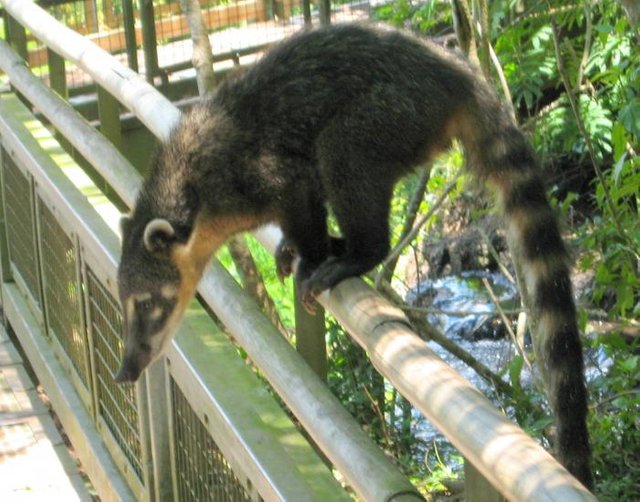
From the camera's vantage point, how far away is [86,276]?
143 inches

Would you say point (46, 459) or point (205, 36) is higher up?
point (205, 36)

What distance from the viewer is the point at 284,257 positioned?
10.9 feet

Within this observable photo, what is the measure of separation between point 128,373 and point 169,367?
0.80 ft

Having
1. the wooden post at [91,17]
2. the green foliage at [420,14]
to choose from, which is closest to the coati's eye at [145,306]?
the green foliage at [420,14]

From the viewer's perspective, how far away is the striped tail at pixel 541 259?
7.82 feet

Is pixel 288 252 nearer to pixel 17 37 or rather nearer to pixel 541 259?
pixel 541 259

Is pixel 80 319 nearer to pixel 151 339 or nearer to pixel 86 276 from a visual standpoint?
pixel 86 276

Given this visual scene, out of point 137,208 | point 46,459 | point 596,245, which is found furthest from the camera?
point 596,245

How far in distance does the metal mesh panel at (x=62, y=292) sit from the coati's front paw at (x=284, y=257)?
68 centimetres

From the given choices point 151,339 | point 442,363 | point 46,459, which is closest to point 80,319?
point 46,459

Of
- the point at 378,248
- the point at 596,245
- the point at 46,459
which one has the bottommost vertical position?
the point at 46,459

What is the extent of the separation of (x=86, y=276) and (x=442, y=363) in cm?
204

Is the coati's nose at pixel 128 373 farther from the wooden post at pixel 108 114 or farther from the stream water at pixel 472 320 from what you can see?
the stream water at pixel 472 320

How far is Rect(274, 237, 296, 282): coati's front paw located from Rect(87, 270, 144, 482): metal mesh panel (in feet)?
1.51
